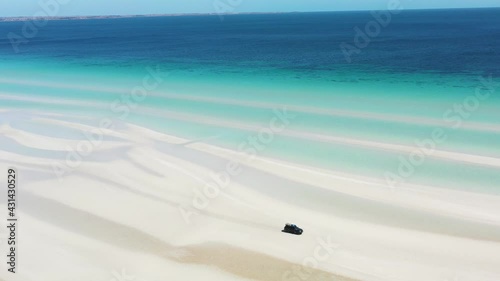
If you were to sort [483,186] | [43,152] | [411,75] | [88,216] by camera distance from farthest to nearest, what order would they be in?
[411,75], [43,152], [483,186], [88,216]

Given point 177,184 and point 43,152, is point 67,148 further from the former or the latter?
point 177,184

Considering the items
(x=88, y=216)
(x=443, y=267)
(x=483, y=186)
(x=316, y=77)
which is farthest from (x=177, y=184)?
(x=316, y=77)

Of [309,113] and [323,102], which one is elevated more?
[323,102]

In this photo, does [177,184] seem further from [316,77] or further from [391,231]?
[316,77]

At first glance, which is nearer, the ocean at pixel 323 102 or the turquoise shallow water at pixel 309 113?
the turquoise shallow water at pixel 309 113

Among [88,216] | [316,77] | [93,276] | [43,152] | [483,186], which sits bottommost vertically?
[93,276]

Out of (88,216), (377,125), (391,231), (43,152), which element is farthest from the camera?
(377,125)

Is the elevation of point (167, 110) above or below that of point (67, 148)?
above

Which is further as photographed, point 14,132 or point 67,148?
point 14,132

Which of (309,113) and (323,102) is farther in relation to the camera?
(323,102)

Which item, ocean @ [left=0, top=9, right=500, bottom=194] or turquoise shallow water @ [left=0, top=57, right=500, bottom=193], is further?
ocean @ [left=0, top=9, right=500, bottom=194]
